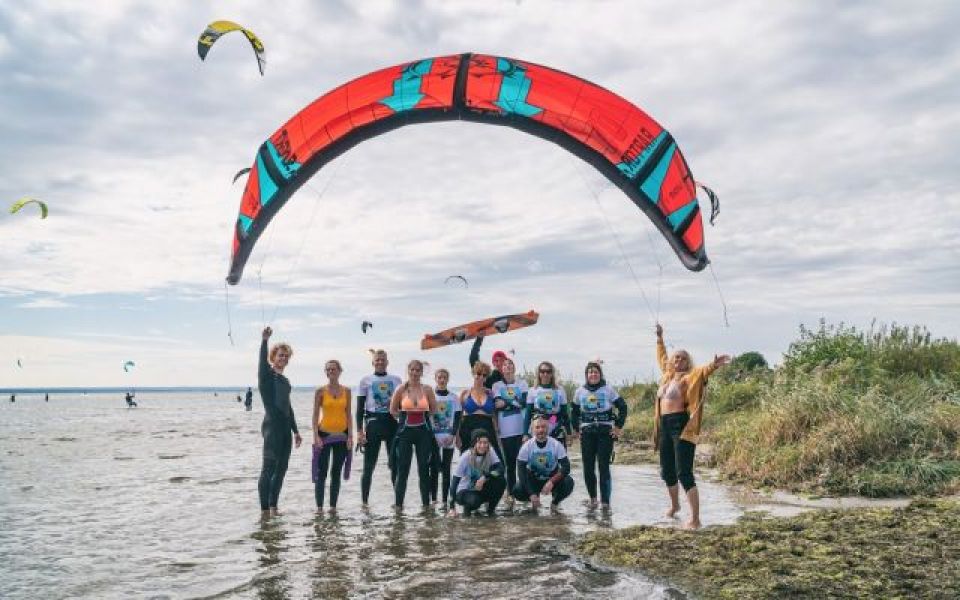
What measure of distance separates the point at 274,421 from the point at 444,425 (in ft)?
6.99

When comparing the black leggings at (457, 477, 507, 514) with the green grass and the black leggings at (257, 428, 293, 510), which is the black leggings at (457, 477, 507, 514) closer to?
the black leggings at (257, 428, 293, 510)

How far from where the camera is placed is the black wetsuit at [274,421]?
8227 mm

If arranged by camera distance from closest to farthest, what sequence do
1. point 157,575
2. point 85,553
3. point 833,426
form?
point 157,575 → point 85,553 → point 833,426

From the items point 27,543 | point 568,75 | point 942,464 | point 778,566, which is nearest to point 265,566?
point 27,543

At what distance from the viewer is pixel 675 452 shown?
24.7 feet

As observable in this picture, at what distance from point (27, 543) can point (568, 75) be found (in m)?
7.70

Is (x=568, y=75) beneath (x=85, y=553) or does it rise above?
above

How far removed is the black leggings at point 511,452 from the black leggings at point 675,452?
2.17 metres

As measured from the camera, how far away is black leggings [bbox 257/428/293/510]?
839 cm

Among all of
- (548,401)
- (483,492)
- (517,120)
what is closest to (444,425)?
(483,492)

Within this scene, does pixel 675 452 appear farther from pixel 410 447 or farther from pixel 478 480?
pixel 410 447

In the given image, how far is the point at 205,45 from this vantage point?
24.0ft

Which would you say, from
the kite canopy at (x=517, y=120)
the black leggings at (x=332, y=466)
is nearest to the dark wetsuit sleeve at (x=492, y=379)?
the black leggings at (x=332, y=466)

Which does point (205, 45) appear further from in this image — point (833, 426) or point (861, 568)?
point (833, 426)
